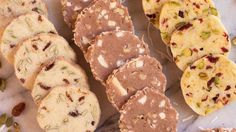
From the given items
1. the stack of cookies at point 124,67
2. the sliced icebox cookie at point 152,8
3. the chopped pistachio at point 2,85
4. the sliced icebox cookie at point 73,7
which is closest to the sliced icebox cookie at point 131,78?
the stack of cookies at point 124,67

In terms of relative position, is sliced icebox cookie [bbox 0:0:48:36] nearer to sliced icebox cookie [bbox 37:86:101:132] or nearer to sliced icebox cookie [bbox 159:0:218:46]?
sliced icebox cookie [bbox 37:86:101:132]

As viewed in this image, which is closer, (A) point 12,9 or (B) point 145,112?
(B) point 145,112

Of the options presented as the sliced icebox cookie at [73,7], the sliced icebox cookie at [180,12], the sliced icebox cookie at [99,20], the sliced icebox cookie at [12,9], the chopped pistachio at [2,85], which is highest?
the sliced icebox cookie at [12,9]

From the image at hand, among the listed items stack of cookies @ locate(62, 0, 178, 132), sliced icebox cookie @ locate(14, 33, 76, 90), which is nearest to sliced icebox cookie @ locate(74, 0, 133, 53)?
stack of cookies @ locate(62, 0, 178, 132)

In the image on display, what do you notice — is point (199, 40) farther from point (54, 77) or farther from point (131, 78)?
point (54, 77)

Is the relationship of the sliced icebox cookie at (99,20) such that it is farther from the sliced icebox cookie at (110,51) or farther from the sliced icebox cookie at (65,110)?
the sliced icebox cookie at (65,110)

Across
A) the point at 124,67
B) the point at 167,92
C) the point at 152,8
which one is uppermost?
the point at 152,8

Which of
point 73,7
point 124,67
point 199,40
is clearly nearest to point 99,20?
point 73,7
